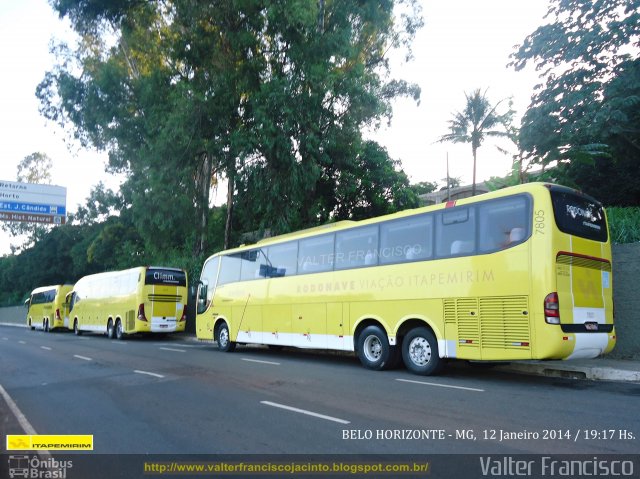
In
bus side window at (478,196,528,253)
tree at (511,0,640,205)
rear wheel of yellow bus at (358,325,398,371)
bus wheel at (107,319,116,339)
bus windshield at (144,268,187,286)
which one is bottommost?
bus wheel at (107,319,116,339)

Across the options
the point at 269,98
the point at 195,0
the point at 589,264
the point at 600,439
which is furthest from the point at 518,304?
the point at 195,0

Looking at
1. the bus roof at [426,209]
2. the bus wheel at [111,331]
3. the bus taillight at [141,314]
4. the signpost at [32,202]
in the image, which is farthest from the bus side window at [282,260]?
the bus wheel at [111,331]

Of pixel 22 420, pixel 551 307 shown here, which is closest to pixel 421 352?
pixel 551 307

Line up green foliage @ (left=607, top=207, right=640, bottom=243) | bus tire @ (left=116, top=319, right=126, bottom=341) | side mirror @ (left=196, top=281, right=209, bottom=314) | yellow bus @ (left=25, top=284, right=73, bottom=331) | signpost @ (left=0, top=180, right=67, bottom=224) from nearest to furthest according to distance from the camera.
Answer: green foliage @ (left=607, top=207, right=640, bottom=243) < side mirror @ (left=196, top=281, right=209, bottom=314) < signpost @ (left=0, top=180, right=67, bottom=224) < bus tire @ (left=116, top=319, right=126, bottom=341) < yellow bus @ (left=25, top=284, right=73, bottom=331)

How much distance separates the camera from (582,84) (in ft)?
61.5

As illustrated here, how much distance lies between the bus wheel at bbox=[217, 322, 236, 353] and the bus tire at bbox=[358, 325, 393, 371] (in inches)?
238

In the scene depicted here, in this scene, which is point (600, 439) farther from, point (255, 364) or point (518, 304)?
point (255, 364)

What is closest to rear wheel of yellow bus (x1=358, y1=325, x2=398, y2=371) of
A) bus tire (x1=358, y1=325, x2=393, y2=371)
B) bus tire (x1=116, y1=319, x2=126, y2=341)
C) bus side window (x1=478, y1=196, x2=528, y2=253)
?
bus tire (x1=358, y1=325, x2=393, y2=371)

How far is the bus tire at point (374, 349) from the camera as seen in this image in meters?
11.1

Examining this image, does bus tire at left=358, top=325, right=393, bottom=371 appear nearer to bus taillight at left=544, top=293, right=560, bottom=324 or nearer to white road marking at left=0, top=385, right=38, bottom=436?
bus taillight at left=544, top=293, right=560, bottom=324

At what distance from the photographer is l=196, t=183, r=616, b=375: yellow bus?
875 centimetres

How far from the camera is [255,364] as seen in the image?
12750mm

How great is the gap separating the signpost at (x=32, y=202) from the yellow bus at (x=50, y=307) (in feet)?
46.2

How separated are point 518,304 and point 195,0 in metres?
18.8
